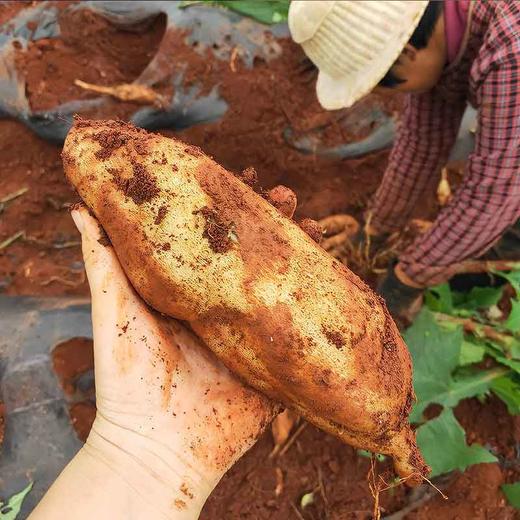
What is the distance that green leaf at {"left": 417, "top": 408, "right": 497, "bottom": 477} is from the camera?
168 cm

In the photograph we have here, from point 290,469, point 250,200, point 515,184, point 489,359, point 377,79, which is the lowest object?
point 290,469

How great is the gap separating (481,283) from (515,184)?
3.12ft

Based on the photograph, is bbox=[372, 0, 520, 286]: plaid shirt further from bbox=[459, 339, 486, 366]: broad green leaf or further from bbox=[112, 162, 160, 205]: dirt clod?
bbox=[112, 162, 160, 205]: dirt clod

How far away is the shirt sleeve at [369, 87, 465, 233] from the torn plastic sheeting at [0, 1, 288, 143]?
0.83 m

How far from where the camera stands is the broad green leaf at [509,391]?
1.88 m

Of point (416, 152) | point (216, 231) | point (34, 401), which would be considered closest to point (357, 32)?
point (216, 231)

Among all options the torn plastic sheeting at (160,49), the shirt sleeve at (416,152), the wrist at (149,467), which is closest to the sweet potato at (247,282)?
the wrist at (149,467)

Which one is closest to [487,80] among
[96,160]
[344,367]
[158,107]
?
[344,367]

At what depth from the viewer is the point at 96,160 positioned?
1320 millimetres

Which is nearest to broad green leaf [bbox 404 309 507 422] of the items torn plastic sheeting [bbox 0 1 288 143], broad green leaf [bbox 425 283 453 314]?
broad green leaf [bbox 425 283 453 314]

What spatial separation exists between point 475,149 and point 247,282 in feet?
3.10

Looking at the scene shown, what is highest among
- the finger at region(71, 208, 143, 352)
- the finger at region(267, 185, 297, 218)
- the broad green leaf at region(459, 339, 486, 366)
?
the finger at region(267, 185, 297, 218)

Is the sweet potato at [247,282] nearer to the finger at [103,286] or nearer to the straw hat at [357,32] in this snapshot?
the finger at [103,286]

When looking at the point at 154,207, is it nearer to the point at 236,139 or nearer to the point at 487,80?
the point at 487,80
